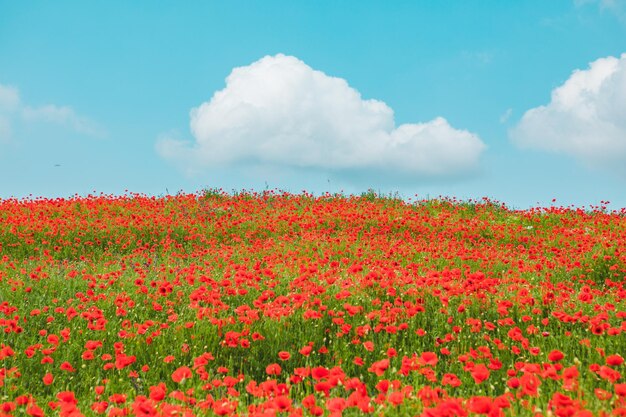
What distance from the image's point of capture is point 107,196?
20781 millimetres

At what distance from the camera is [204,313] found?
6.77 metres

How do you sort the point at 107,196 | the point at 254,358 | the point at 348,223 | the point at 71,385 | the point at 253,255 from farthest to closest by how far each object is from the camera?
the point at 107,196 → the point at 348,223 → the point at 253,255 → the point at 254,358 → the point at 71,385

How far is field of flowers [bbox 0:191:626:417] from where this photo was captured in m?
3.90

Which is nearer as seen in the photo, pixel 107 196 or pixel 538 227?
pixel 538 227

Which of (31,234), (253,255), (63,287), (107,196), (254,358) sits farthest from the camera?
(107,196)

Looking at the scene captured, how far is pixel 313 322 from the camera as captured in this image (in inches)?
262

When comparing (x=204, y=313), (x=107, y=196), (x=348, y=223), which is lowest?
(x=204, y=313)

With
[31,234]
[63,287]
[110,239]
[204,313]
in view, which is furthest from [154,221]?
[204,313]

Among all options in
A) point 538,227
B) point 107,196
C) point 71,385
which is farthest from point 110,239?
point 538,227

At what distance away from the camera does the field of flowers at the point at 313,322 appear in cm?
390

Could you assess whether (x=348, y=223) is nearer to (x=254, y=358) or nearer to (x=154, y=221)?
(x=154, y=221)

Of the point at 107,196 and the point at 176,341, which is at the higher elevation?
the point at 107,196

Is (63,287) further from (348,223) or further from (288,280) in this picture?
(348,223)

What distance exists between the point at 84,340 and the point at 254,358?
207 centimetres
